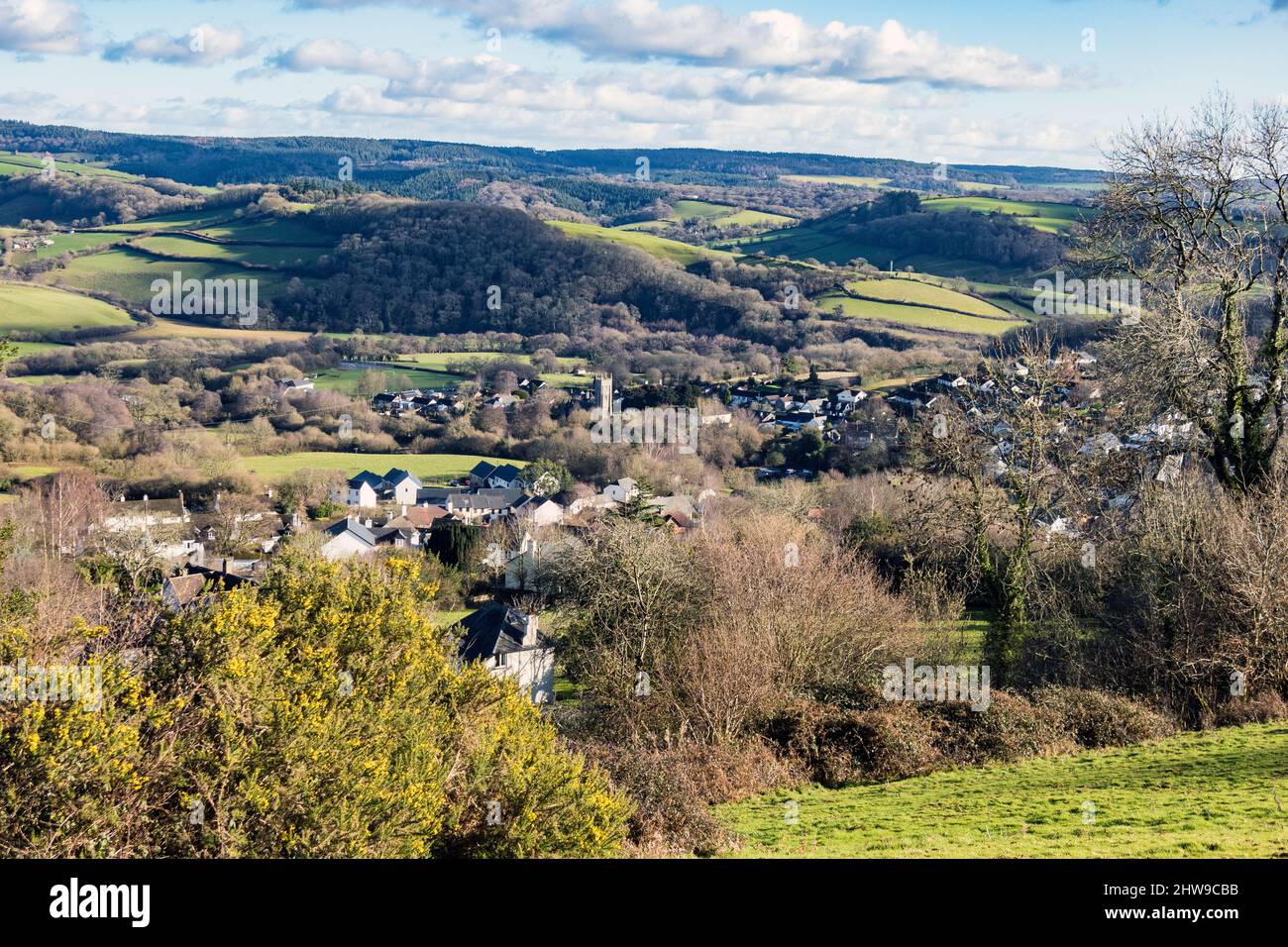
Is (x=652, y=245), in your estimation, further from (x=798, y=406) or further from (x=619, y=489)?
(x=619, y=489)

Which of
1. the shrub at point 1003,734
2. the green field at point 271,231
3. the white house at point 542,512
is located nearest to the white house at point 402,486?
the white house at point 542,512

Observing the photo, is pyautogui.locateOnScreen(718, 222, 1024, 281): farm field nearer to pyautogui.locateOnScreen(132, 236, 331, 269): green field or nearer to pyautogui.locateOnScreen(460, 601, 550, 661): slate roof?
pyautogui.locateOnScreen(132, 236, 331, 269): green field

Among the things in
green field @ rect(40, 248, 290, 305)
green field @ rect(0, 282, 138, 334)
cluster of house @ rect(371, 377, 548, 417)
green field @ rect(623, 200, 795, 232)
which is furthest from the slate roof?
green field @ rect(623, 200, 795, 232)

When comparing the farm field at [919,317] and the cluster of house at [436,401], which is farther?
the farm field at [919,317]

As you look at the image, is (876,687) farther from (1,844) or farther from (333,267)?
(333,267)

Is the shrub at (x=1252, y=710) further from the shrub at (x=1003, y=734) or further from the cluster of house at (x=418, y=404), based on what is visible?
the cluster of house at (x=418, y=404)

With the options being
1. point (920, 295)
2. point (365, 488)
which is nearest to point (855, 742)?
point (365, 488)
